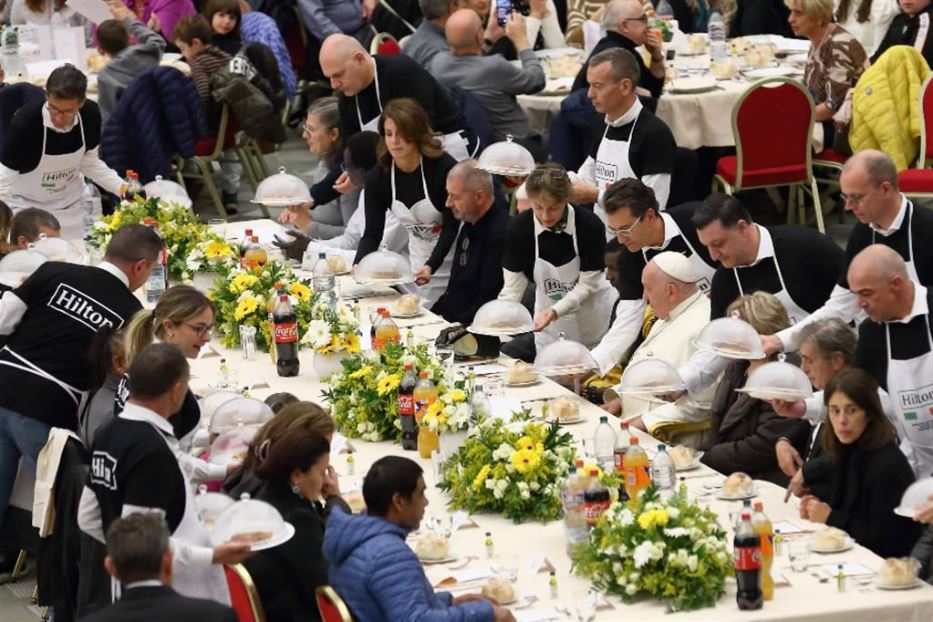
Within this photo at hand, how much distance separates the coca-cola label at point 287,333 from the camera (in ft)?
24.3

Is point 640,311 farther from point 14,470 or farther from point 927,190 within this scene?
point 927,190

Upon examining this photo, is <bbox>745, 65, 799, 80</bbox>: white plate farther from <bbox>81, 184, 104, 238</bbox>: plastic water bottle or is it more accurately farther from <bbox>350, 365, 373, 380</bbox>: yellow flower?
<bbox>350, 365, 373, 380</bbox>: yellow flower

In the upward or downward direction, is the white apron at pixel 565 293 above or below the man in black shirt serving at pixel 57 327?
below

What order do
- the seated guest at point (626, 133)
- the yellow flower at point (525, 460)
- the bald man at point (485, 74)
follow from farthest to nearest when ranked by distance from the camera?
the bald man at point (485, 74) < the seated guest at point (626, 133) < the yellow flower at point (525, 460)

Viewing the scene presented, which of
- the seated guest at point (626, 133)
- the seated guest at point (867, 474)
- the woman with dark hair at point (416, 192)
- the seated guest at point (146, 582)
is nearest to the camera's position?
the seated guest at point (146, 582)

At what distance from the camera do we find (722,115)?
1139 cm

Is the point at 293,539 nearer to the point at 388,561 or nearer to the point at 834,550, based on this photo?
the point at 388,561

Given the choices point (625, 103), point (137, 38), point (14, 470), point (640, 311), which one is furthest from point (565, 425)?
point (137, 38)

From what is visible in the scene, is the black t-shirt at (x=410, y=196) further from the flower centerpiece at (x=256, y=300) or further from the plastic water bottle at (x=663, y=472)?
the plastic water bottle at (x=663, y=472)

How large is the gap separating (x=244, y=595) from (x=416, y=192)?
394 centimetres

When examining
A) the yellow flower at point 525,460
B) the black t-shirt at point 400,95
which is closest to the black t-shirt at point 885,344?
the yellow flower at point 525,460

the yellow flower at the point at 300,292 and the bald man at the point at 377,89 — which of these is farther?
→ the bald man at the point at 377,89

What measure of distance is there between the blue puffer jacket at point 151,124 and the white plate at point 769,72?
3.53m

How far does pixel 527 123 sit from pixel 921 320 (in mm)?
5648
